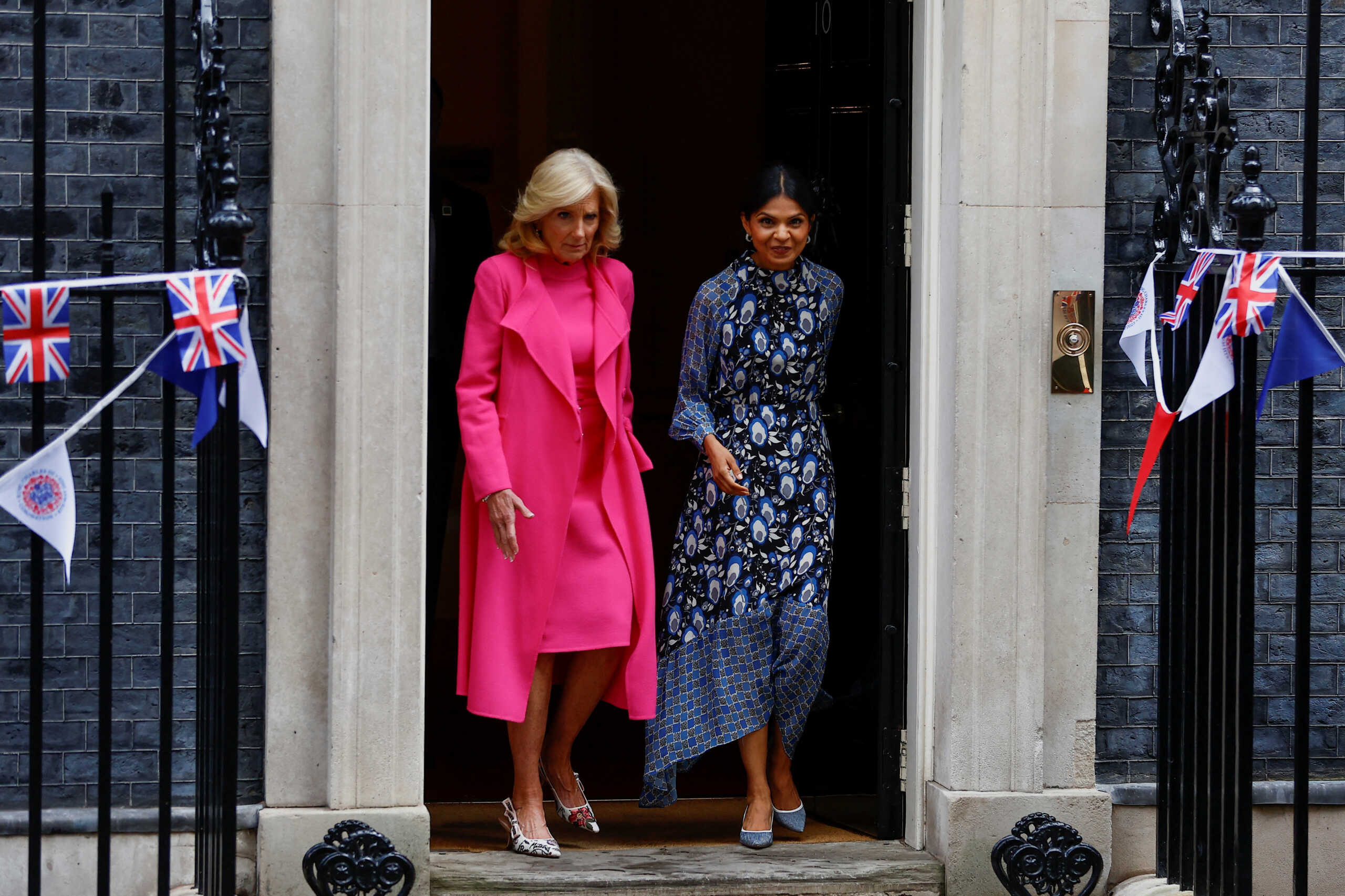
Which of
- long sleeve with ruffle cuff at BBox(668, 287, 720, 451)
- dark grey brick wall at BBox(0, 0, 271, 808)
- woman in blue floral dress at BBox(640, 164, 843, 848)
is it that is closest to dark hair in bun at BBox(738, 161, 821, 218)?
woman in blue floral dress at BBox(640, 164, 843, 848)

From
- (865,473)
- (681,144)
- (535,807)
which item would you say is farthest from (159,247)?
(681,144)

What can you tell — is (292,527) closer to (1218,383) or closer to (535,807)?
(535,807)

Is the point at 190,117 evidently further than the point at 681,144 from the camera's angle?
No

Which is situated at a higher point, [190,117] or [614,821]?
[190,117]

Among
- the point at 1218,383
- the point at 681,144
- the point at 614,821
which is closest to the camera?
the point at 1218,383

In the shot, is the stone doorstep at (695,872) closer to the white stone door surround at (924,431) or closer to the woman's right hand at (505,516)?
the white stone door surround at (924,431)

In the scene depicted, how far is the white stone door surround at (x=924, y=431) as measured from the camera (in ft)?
16.3

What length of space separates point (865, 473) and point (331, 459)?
1853 mm

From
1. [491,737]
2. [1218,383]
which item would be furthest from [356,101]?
[491,737]

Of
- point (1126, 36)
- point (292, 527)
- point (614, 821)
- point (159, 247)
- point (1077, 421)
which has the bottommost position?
point (614, 821)

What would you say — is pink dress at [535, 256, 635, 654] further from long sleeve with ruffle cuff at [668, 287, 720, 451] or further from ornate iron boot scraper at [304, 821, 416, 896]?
ornate iron boot scraper at [304, 821, 416, 896]

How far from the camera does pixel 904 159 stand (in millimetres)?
5535

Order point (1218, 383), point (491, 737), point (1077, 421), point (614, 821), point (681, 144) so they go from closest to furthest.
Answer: point (1218, 383) < point (1077, 421) < point (614, 821) < point (491, 737) < point (681, 144)

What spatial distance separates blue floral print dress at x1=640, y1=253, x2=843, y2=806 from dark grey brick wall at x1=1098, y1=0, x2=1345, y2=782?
2.94 feet
